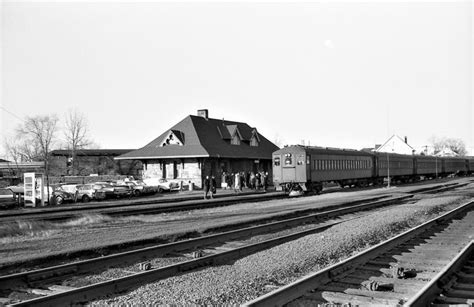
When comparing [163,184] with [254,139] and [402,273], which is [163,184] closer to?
[254,139]

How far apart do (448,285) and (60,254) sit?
8012 millimetres

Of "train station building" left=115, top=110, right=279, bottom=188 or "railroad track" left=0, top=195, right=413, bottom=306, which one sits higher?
"train station building" left=115, top=110, right=279, bottom=188

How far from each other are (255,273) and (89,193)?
95.8ft

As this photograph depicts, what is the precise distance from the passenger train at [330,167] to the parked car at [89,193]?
41.9ft

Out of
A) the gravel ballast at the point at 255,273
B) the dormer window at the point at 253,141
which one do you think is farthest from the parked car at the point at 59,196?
the dormer window at the point at 253,141

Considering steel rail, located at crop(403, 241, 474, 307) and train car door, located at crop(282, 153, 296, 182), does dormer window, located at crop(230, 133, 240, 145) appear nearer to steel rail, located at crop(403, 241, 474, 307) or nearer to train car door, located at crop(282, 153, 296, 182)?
train car door, located at crop(282, 153, 296, 182)

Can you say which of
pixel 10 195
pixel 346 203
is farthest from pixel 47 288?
pixel 10 195

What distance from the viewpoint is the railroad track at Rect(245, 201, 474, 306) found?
22.8 feet

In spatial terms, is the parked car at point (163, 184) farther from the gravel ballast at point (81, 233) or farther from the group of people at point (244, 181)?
the gravel ballast at point (81, 233)

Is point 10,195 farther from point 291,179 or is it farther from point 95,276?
point 95,276

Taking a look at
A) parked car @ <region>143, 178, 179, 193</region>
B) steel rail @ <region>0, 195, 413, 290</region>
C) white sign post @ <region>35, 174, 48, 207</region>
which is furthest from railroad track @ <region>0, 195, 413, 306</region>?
parked car @ <region>143, 178, 179, 193</region>

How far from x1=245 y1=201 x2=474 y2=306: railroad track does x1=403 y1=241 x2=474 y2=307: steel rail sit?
0.34 metres

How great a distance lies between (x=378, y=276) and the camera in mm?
8680

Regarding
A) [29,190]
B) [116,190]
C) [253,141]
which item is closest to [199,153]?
[116,190]
